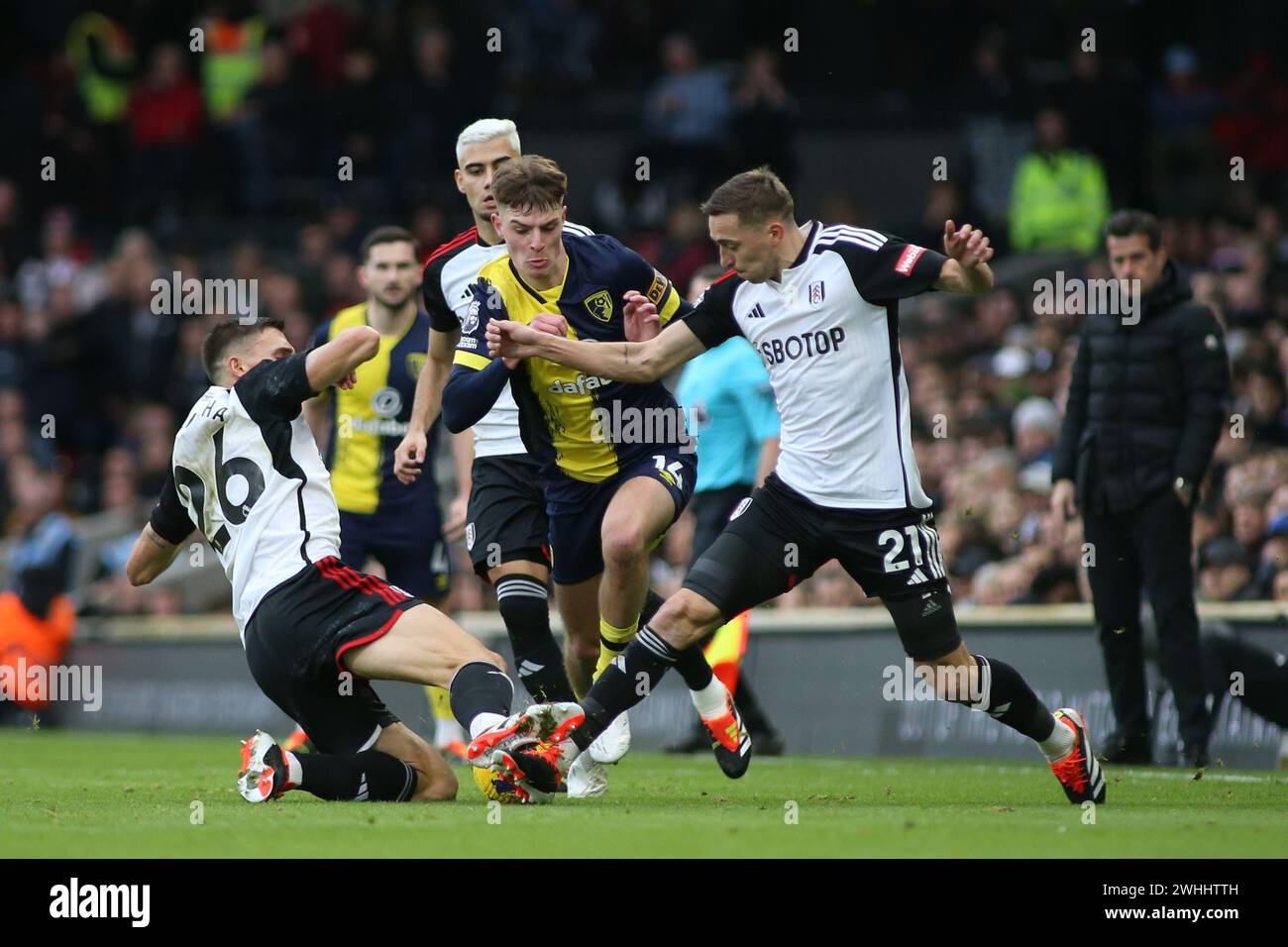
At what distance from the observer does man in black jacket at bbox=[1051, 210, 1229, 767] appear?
33.6 ft

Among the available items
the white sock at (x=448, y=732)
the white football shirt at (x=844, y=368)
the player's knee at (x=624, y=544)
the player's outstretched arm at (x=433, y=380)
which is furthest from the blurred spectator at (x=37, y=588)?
the white football shirt at (x=844, y=368)

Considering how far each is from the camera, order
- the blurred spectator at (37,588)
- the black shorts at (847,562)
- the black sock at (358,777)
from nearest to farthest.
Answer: the black shorts at (847,562), the black sock at (358,777), the blurred spectator at (37,588)

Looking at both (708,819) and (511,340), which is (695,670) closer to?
(708,819)

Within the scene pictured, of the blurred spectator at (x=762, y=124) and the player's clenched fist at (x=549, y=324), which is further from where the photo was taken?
the blurred spectator at (x=762, y=124)

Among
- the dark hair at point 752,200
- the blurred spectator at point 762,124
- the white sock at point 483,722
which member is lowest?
the white sock at point 483,722

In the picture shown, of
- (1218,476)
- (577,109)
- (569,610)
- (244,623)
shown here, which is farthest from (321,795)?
(577,109)

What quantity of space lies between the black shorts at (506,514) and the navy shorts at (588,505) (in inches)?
5.3

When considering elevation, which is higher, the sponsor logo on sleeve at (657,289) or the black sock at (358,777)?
the sponsor logo on sleeve at (657,289)

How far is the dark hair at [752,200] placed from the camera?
7715mm

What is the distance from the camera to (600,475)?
8734mm

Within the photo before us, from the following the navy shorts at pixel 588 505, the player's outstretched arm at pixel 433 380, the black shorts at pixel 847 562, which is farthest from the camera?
the player's outstretched arm at pixel 433 380

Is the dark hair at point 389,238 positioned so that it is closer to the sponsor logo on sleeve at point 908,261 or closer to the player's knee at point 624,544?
the player's knee at point 624,544

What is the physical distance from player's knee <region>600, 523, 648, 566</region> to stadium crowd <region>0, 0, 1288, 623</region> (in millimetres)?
4878
